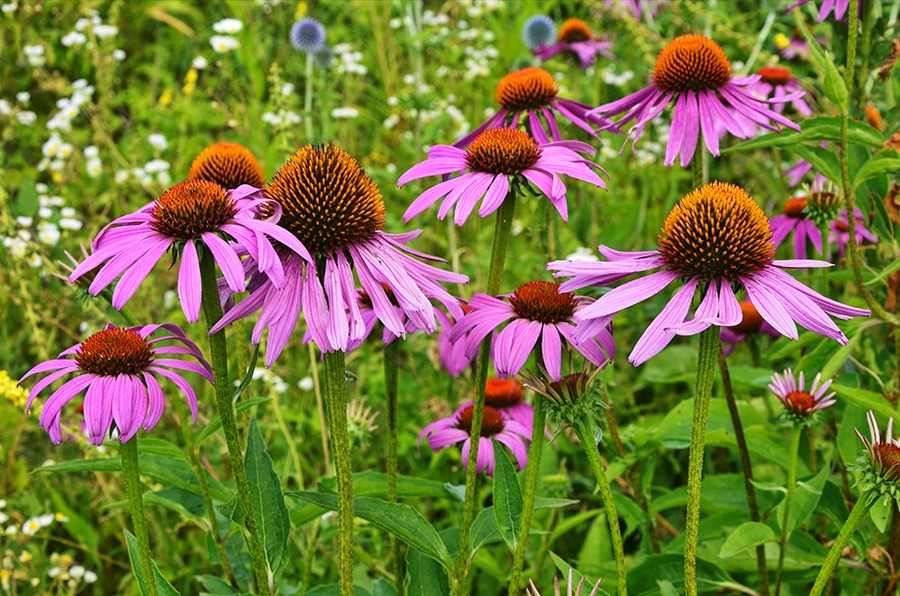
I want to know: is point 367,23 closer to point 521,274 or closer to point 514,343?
point 521,274

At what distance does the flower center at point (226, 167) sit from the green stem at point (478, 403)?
0.46 metres

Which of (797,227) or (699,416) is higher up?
(797,227)

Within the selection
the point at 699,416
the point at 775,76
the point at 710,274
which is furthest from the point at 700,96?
the point at 775,76

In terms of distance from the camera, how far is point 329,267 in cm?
97

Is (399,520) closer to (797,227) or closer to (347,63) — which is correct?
(797,227)

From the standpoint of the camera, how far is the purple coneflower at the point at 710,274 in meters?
0.92

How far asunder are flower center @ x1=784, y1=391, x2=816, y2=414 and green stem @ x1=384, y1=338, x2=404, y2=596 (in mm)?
562

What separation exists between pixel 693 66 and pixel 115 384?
0.99 meters

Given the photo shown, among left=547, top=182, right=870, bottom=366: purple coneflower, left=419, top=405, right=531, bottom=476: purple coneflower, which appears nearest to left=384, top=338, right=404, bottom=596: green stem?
left=419, top=405, right=531, bottom=476: purple coneflower

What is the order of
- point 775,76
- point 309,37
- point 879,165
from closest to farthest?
point 879,165
point 775,76
point 309,37

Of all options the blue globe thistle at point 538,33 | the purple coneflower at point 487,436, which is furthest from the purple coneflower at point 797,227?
the blue globe thistle at point 538,33

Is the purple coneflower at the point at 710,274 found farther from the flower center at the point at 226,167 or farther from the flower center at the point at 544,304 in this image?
the flower center at the point at 226,167

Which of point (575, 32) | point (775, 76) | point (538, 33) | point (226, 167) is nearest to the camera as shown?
point (226, 167)

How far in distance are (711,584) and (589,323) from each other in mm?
589
